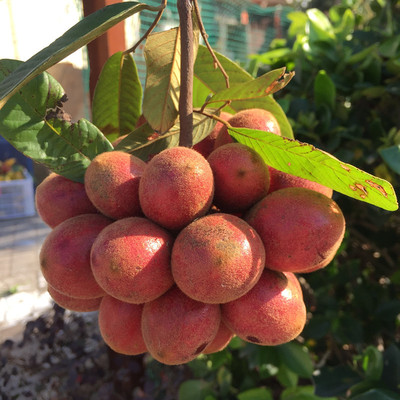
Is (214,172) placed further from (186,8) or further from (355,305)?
(355,305)

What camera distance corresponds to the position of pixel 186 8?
1.68 feet

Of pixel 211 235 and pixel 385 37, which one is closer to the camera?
pixel 211 235

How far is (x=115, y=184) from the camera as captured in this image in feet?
1.77

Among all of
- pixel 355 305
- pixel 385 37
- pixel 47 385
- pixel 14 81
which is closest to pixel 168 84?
pixel 14 81

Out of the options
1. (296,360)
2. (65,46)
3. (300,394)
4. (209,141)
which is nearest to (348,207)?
(296,360)

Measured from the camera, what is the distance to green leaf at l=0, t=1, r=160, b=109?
0.46 m

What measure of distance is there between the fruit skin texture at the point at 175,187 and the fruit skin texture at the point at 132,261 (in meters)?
0.03

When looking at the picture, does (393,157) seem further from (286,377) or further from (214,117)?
(286,377)

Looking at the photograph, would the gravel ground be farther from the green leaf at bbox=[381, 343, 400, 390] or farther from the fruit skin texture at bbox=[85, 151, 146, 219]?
the fruit skin texture at bbox=[85, 151, 146, 219]

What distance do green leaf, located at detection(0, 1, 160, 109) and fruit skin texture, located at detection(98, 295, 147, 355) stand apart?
0.30 meters

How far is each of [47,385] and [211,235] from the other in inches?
69.8

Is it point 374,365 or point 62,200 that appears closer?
point 62,200

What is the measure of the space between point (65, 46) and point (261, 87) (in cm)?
25

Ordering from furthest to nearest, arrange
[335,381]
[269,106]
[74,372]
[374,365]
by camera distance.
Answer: [74,372] < [335,381] < [374,365] < [269,106]
